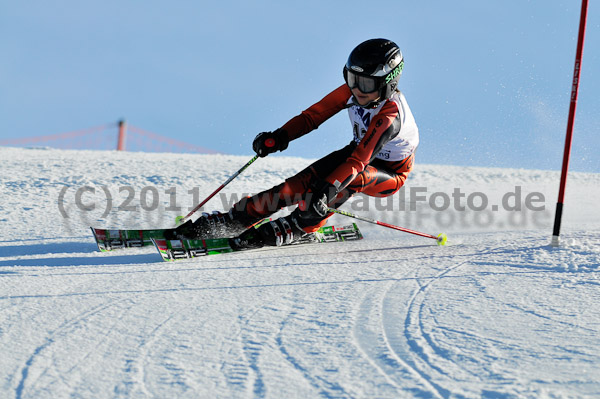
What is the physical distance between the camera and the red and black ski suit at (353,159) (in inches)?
146

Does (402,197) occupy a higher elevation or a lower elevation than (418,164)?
lower

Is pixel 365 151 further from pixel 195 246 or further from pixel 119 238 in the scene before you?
pixel 119 238

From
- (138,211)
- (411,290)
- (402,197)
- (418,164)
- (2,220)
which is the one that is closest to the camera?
(411,290)

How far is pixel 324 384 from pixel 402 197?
193 inches

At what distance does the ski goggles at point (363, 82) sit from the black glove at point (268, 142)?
0.78 metres

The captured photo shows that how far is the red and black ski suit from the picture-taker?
12.2 feet

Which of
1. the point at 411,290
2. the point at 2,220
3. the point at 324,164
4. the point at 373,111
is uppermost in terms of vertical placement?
the point at 373,111

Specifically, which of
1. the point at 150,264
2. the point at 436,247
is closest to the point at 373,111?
the point at 436,247

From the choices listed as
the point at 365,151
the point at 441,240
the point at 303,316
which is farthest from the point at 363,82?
the point at 303,316

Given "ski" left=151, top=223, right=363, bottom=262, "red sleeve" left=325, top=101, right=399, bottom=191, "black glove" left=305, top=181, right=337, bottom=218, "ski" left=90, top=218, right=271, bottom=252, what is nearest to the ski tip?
"ski" left=151, top=223, right=363, bottom=262

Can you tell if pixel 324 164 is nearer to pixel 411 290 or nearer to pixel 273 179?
pixel 411 290

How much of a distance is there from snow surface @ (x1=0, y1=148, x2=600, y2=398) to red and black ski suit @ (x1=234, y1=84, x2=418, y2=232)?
0.39 m

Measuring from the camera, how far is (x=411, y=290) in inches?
112

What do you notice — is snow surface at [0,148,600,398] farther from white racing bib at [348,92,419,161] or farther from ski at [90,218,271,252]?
white racing bib at [348,92,419,161]
